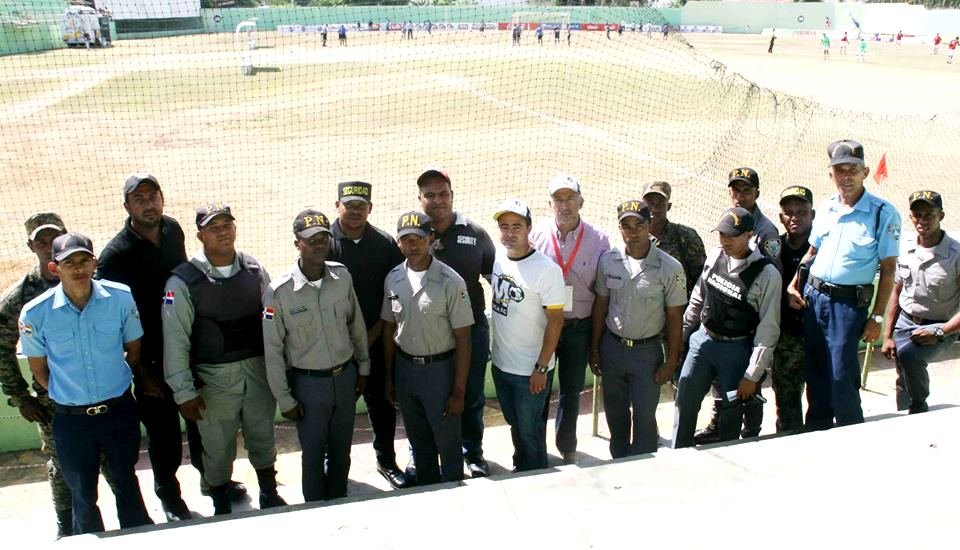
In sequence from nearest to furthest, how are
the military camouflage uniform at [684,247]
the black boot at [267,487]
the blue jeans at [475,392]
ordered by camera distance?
the black boot at [267,487] < the blue jeans at [475,392] < the military camouflage uniform at [684,247]

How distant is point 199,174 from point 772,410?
11773 mm

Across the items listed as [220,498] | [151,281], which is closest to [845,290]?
[220,498]

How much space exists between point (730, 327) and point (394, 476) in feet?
6.88

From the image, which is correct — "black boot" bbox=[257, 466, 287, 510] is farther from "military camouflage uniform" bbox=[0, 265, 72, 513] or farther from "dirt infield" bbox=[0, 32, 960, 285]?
"dirt infield" bbox=[0, 32, 960, 285]

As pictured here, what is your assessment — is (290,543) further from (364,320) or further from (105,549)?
(364,320)

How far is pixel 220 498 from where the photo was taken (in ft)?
13.1

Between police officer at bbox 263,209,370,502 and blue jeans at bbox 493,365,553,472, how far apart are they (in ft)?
2.47

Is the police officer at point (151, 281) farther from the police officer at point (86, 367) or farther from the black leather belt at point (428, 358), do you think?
the black leather belt at point (428, 358)

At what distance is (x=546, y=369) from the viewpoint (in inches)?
152

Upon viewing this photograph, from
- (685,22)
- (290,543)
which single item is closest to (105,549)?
(290,543)

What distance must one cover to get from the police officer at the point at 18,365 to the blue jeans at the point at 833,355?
4012 millimetres

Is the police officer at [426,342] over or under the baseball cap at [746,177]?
under

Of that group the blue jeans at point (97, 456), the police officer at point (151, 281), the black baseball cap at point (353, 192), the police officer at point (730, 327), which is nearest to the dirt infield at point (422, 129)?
the police officer at point (151, 281)

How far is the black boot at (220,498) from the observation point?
3.95 metres
